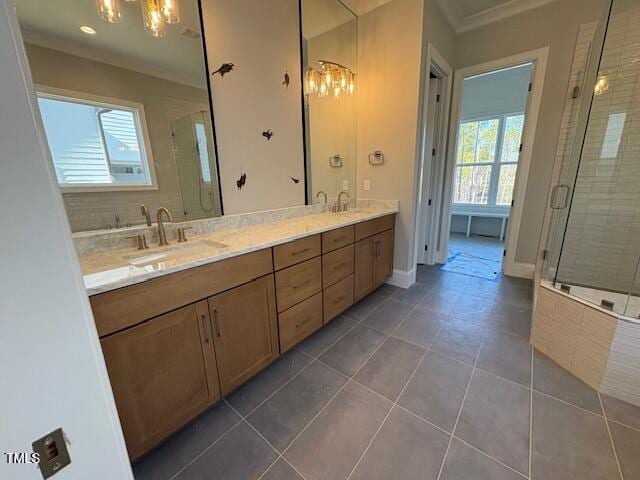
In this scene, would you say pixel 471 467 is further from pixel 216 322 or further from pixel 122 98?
pixel 122 98

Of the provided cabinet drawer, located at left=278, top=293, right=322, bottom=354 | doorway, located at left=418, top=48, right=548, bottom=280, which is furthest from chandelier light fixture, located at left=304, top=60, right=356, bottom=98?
cabinet drawer, located at left=278, top=293, right=322, bottom=354

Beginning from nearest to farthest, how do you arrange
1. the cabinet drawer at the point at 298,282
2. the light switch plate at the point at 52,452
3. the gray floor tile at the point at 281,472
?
1. the light switch plate at the point at 52,452
2. the gray floor tile at the point at 281,472
3. the cabinet drawer at the point at 298,282

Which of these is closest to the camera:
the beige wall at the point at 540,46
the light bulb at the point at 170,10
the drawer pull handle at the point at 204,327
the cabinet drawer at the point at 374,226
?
the drawer pull handle at the point at 204,327

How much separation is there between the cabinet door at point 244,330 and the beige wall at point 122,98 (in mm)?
669

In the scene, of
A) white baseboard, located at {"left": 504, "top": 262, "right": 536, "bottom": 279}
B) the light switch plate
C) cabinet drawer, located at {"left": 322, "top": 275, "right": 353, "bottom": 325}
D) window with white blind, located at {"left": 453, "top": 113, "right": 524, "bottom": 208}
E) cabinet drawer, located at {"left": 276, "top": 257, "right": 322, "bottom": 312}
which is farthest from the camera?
window with white blind, located at {"left": 453, "top": 113, "right": 524, "bottom": 208}

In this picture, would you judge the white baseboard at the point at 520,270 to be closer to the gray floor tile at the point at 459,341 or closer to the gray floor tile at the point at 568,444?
the gray floor tile at the point at 459,341

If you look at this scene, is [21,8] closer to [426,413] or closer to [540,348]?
[426,413]

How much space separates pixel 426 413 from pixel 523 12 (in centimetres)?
390

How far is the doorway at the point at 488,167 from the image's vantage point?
2.92 meters

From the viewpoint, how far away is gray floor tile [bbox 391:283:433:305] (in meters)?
2.59

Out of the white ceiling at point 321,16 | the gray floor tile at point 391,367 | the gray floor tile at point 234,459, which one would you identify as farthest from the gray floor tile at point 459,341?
the white ceiling at point 321,16

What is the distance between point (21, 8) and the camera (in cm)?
Answer: 102

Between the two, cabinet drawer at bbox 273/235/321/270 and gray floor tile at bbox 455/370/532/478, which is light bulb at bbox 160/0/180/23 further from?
gray floor tile at bbox 455/370/532/478

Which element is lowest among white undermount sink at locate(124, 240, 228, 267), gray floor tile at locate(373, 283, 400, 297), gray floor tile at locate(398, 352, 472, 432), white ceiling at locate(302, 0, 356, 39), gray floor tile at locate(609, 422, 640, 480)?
gray floor tile at locate(609, 422, 640, 480)
